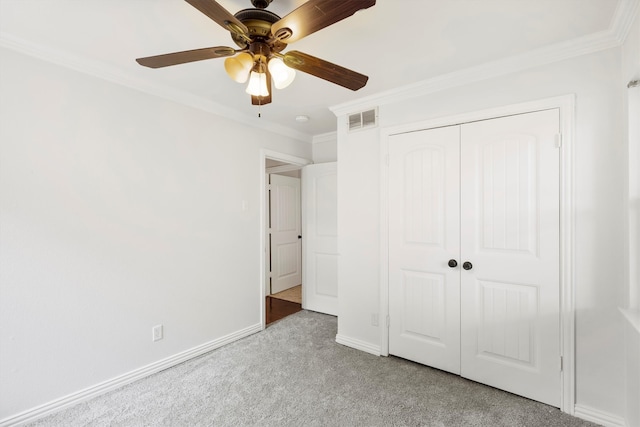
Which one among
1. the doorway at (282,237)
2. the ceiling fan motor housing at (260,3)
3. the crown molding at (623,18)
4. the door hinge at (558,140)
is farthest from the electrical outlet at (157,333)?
the crown molding at (623,18)

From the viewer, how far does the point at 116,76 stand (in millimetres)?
2199

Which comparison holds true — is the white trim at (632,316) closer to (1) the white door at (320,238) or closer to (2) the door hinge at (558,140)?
(2) the door hinge at (558,140)

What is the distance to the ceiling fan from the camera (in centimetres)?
114

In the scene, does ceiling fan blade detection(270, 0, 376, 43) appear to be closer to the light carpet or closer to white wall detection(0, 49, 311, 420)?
white wall detection(0, 49, 311, 420)

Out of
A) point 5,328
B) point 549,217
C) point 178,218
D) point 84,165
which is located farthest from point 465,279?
point 5,328

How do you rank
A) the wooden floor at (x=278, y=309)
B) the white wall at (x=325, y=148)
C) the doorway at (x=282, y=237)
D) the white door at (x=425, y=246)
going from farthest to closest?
the doorway at (x=282, y=237), the white wall at (x=325, y=148), the wooden floor at (x=278, y=309), the white door at (x=425, y=246)

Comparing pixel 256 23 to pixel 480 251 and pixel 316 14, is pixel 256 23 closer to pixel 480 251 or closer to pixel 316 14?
pixel 316 14

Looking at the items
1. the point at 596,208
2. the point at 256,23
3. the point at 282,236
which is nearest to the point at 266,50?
the point at 256,23

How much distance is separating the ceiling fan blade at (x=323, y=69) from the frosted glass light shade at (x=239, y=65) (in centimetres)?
19

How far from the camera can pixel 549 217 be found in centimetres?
194

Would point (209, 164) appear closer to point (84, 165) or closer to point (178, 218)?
point (178, 218)

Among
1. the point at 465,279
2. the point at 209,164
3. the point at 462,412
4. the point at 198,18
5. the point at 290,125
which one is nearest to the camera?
the point at 198,18

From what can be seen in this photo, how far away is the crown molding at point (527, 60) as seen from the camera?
162 centimetres

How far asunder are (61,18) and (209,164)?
141 cm
